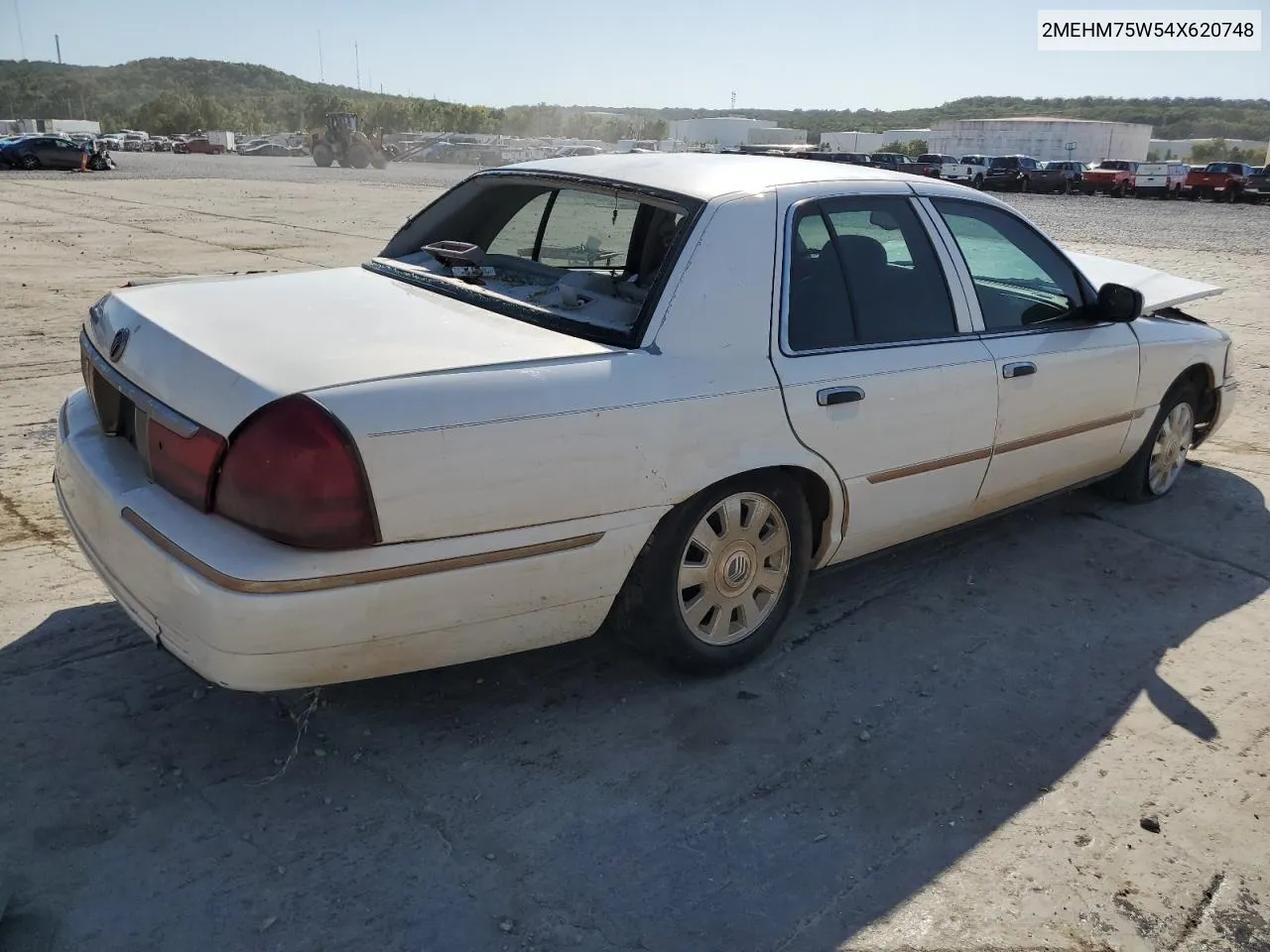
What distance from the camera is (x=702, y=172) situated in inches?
140

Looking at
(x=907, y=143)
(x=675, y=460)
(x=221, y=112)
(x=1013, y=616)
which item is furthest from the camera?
(x=221, y=112)

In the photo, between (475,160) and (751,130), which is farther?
(751,130)

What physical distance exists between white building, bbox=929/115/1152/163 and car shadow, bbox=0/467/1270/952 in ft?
250

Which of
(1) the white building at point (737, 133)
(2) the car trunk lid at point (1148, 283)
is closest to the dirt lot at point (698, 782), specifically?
(2) the car trunk lid at point (1148, 283)

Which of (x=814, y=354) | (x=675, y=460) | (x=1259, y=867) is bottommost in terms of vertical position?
(x=1259, y=867)

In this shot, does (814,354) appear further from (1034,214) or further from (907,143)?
(907,143)

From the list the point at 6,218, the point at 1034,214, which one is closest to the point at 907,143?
the point at 1034,214

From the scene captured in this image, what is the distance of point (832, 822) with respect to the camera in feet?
9.18

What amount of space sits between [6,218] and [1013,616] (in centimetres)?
1824

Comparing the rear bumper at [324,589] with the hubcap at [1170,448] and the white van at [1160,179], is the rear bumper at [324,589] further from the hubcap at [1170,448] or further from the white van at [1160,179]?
the white van at [1160,179]

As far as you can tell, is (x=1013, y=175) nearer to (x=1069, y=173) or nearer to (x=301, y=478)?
(x=1069, y=173)

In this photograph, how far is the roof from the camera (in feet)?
11.2

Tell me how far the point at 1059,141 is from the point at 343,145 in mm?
50388

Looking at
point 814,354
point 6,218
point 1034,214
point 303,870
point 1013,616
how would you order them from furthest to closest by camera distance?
point 1034,214
point 6,218
point 1013,616
point 814,354
point 303,870
